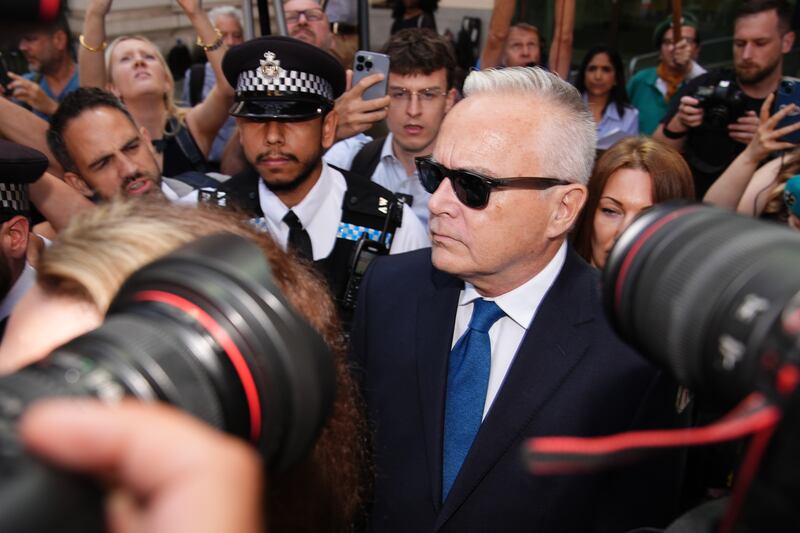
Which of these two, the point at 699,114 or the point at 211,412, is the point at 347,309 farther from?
the point at 699,114

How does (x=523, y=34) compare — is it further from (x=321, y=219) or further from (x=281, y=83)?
(x=321, y=219)

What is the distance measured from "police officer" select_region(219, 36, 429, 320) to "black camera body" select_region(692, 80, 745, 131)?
5.83ft

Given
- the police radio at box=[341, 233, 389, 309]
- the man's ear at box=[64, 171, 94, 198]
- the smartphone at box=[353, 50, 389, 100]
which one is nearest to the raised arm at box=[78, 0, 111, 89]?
the man's ear at box=[64, 171, 94, 198]

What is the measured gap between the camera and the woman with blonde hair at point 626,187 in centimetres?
255

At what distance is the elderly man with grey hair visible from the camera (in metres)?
1.73

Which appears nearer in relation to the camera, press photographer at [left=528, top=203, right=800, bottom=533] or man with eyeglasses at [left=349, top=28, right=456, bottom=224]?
press photographer at [left=528, top=203, right=800, bottom=533]

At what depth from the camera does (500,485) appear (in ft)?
5.66

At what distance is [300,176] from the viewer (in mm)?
2877

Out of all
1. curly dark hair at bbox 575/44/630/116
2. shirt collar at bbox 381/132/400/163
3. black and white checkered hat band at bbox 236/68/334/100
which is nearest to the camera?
black and white checkered hat band at bbox 236/68/334/100

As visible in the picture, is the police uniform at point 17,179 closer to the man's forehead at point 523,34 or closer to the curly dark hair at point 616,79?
the man's forehead at point 523,34

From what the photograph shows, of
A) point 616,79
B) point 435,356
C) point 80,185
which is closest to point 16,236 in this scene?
point 80,185

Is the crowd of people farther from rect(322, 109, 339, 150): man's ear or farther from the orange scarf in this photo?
the orange scarf

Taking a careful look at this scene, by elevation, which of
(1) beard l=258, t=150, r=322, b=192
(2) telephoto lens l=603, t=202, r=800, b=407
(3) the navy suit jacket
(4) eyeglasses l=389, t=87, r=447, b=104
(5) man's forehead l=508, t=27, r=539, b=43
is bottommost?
(3) the navy suit jacket

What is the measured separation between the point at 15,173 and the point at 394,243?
1314 mm
